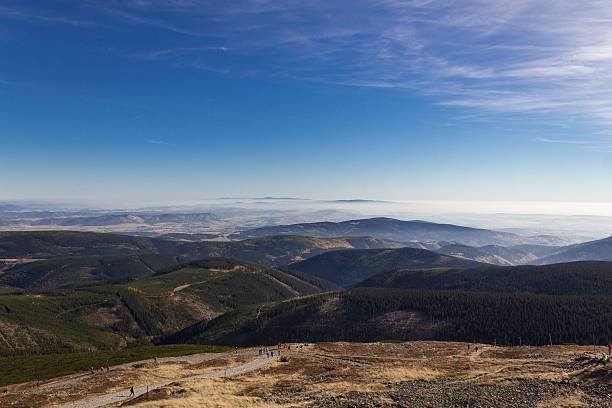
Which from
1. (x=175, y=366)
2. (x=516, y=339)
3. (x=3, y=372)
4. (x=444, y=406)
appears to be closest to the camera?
(x=444, y=406)

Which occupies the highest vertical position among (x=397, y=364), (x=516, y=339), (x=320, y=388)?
(x=320, y=388)

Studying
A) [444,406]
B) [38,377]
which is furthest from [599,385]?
[38,377]

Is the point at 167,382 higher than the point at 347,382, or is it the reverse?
the point at 347,382

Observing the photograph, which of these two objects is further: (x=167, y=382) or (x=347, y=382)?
(x=167, y=382)

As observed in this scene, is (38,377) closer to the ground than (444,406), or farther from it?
closer to the ground

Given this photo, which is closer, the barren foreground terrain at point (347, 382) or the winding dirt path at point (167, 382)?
the barren foreground terrain at point (347, 382)

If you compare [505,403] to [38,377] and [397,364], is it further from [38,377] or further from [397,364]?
[38,377]

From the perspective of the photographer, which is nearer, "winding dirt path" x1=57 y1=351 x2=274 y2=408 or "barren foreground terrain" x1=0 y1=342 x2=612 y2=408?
"barren foreground terrain" x1=0 y1=342 x2=612 y2=408

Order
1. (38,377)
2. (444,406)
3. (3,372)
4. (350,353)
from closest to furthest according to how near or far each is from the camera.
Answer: (444,406) < (350,353) < (38,377) < (3,372)
